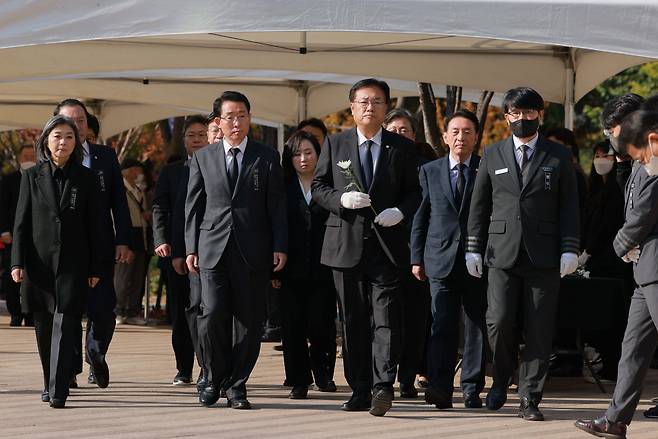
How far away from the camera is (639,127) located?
6.95 meters

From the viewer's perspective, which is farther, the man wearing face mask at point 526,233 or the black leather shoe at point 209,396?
the black leather shoe at point 209,396

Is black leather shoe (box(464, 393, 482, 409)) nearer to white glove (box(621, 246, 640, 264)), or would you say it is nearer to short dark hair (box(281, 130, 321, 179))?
white glove (box(621, 246, 640, 264))

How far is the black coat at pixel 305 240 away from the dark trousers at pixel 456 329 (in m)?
0.91

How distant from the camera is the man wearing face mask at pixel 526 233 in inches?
313

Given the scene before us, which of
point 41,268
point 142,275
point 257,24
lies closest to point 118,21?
point 257,24

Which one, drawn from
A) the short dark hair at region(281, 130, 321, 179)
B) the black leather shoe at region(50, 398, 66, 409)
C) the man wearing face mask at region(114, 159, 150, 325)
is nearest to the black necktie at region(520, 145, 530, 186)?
the short dark hair at region(281, 130, 321, 179)

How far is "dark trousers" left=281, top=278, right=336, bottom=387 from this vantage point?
9.14m

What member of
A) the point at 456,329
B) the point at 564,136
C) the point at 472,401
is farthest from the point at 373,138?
the point at 564,136

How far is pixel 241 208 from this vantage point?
8.39 meters

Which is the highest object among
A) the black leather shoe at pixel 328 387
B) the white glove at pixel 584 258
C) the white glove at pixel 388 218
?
the white glove at pixel 388 218

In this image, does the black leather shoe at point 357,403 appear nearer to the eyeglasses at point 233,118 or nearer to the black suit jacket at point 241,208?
the black suit jacket at point 241,208

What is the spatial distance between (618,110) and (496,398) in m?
1.95

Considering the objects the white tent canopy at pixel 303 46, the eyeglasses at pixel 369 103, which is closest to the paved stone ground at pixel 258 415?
the eyeglasses at pixel 369 103

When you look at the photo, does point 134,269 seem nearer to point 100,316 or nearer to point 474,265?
point 100,316
